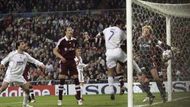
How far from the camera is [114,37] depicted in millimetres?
13375

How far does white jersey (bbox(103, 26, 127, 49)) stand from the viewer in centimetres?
1335

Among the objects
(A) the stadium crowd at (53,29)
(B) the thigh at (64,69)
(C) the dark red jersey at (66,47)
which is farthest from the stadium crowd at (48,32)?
(B) the thigh at (64,69)

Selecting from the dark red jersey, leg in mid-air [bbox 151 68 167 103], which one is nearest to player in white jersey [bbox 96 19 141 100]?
the dark red jersey

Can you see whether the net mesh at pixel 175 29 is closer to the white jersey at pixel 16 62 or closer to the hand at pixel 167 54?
the hand at pixel 167 54

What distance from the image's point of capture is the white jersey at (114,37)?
1335 cm

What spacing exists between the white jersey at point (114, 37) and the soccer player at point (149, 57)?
Result: 1841 mm

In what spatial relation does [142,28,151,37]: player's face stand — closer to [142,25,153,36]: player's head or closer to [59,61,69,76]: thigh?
[142,25,153,36]: player's head

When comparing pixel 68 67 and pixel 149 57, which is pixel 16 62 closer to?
pixel 68 67

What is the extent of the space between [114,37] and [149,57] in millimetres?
2029

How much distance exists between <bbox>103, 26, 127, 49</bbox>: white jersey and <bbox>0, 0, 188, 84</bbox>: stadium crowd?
33.2 feet

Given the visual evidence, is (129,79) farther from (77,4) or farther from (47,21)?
(77,4)

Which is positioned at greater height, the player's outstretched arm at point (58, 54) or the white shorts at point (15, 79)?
the player's outstretched arm at point (58, 54)

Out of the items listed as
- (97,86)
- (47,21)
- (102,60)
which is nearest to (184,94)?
(97,86)

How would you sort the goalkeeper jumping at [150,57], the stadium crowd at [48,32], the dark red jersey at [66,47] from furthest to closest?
the stadium crowd at [48,32] < the dark red jersey at [66,47] < the goalkeeper jumping at [150,57]
